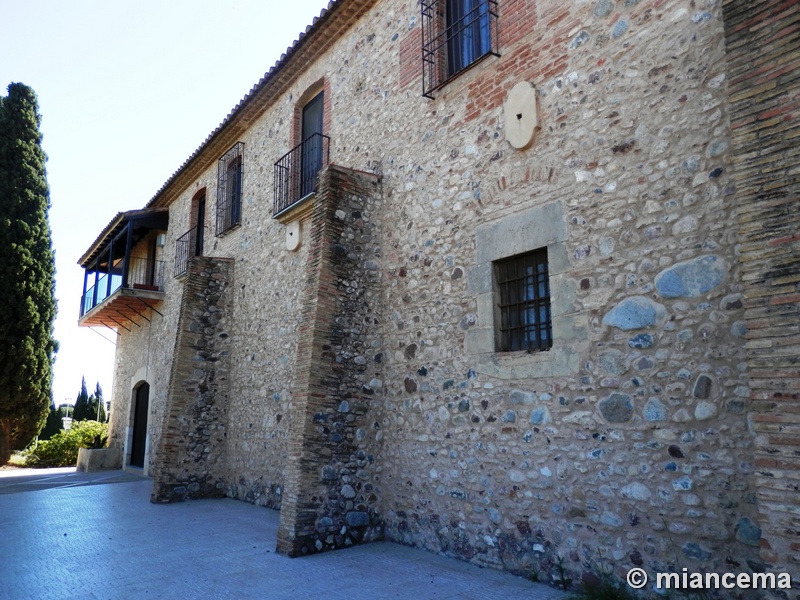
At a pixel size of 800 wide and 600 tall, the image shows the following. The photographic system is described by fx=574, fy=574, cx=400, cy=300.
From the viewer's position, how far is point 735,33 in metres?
3.48

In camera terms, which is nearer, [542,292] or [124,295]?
[542,292]

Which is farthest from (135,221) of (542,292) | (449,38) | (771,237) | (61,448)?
(771,237)

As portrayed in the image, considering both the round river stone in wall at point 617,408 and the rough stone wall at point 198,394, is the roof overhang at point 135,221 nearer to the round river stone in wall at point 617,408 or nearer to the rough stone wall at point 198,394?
the rough stone wall at point 198,394

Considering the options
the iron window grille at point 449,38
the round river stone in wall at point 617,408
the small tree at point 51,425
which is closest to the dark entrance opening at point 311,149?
the iron window grille at point 449,38

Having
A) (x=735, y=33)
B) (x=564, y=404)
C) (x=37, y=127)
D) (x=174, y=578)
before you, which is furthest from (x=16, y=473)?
(x=735, y=33)

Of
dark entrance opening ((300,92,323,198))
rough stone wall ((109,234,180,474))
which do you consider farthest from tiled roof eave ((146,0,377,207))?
rough stone wall ((109,234,180,474))

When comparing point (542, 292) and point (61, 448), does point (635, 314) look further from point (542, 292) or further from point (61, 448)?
point (61, 448)

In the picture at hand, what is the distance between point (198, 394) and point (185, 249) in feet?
15.0

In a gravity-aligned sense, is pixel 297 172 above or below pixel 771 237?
above

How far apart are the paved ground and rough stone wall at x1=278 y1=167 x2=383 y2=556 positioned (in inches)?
13.7

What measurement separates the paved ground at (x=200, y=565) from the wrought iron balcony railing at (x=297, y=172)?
15.0 feet

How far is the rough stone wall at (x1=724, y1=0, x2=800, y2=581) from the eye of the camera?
9.64ft

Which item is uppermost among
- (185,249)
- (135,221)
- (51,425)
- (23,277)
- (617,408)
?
(135,221)

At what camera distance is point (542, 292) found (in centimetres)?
507
